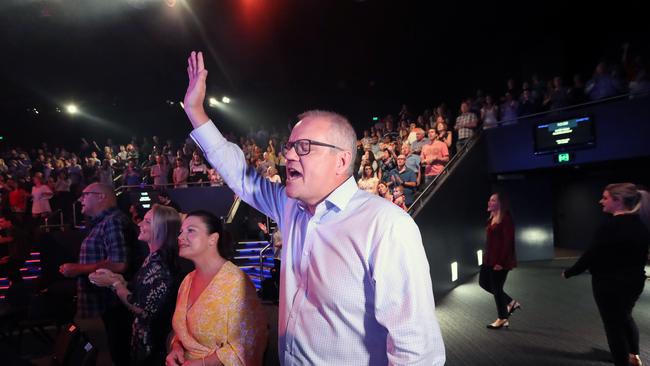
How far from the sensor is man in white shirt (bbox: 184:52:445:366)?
1.16m

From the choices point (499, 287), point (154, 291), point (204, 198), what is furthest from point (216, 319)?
point (204, 198)

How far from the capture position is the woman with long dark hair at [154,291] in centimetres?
245

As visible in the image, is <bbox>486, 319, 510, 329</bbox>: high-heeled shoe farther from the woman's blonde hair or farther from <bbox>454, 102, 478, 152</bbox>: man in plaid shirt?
<bbox>454, 102, 478, 152</bbox>: man in plaid shirt

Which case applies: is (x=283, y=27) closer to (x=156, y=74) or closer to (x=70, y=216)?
(x=156, y=74)

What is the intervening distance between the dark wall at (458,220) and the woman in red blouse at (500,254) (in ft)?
4.42

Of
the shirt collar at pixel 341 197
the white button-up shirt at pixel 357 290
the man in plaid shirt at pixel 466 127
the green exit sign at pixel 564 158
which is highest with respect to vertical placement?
the man in plaid shirt at pixel 466 127

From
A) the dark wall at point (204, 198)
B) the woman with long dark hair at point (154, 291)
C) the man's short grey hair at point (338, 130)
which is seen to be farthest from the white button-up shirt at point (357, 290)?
the dark wall at point (204, 198)

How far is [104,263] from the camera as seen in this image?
3102mm

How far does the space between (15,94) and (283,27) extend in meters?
10.4

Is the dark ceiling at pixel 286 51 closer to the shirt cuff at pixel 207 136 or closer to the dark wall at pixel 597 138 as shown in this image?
the dark wall at pixel 597 138

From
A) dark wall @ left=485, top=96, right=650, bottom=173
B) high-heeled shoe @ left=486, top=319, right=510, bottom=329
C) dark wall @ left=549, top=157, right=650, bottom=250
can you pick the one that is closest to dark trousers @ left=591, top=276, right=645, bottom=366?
high-heeled shoe @ left=486, top=319, right=510, bottom=329

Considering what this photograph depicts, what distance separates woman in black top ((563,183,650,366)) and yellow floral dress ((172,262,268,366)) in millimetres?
2923

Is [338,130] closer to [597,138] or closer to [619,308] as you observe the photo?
[619,308]

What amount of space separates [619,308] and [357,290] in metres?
3.22
